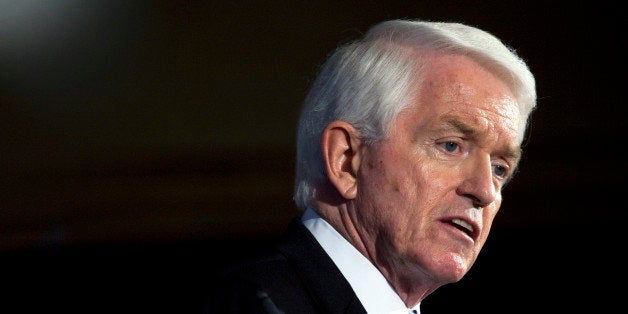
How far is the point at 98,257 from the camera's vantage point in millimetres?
3566

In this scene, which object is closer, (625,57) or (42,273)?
(42,273)

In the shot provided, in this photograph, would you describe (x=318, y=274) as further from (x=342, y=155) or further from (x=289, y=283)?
(x=342, y=155)

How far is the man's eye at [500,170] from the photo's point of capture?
211 cm

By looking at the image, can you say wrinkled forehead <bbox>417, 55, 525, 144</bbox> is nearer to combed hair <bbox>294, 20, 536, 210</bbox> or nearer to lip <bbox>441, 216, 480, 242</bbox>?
combed hair <bbox>294, 20, 536, 210</bbox>

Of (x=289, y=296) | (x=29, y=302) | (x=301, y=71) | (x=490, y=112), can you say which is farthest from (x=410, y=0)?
(x=289, y=296)

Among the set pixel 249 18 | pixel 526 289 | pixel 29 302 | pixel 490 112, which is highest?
pixel 490 112

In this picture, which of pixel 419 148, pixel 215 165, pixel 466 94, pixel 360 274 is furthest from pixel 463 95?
pixel 215 165

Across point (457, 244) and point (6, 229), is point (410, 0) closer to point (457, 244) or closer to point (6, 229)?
point (6, 229)

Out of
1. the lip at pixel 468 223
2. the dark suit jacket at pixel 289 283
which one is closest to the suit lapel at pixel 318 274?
the dark suit jacket at pixel 289 283

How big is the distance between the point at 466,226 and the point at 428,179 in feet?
0.38

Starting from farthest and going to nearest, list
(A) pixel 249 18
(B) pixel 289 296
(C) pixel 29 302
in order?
(A) pixel 249 18, (C) pixel 29 302, (B) pixel 289 296

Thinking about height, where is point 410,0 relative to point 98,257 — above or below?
above

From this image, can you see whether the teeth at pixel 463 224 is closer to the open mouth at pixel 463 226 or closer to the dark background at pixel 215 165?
the open mouth at pixel 463 226

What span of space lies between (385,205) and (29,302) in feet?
5.41
